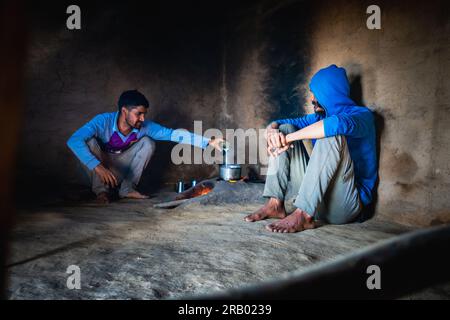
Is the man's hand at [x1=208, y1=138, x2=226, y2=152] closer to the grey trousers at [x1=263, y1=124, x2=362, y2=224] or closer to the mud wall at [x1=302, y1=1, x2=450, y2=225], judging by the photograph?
the grey trousers at [x1=263, y1=124, x2=362, y2=224]

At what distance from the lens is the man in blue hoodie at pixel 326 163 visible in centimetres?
239

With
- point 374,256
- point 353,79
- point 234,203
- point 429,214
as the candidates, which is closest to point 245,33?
point 353,79

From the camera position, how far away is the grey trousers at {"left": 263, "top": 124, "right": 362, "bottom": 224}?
7.82 ft

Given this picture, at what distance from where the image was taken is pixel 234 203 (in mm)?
3680

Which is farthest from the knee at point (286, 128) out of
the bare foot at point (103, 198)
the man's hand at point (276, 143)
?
the bare foot at point (103, 198)

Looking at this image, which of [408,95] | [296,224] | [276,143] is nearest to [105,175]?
[276,143]

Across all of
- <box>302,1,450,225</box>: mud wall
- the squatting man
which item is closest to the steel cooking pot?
the squatting man

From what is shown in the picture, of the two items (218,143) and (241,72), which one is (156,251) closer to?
(218,143)

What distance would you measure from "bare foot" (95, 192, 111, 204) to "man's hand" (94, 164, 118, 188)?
17 centimetres

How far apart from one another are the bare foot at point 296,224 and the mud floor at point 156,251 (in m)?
0.06

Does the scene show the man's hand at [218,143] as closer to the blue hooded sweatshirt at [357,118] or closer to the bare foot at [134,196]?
the bare foot at [134,196]

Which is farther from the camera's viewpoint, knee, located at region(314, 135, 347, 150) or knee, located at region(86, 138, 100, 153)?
knee, located at region(86, 138, 100, 153)

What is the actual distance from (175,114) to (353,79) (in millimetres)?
2975

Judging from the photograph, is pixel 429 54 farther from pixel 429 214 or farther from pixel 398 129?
pixel 429 214
